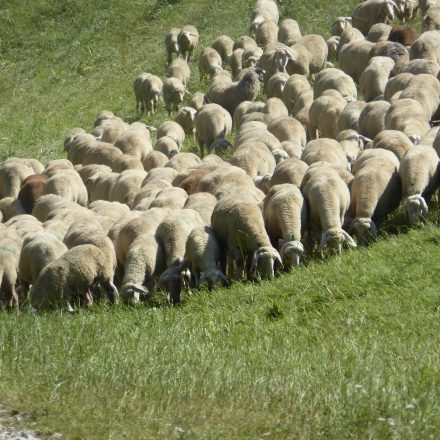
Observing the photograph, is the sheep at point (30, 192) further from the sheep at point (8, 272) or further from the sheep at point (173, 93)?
the sheep at point (173, 93)

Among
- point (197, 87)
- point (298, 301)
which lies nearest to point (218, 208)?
point (298, 301)

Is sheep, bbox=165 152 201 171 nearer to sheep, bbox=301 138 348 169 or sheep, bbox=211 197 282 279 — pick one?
sheep, bbox=301 138 348 169

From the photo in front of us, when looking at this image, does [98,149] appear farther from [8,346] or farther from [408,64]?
[8,346]

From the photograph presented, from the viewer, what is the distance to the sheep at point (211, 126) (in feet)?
78.1

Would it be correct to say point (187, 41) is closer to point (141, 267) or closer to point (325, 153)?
point (325, 153)

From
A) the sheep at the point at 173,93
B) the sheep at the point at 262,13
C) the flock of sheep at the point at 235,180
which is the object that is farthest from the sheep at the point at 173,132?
the sheep at the point at 262,13

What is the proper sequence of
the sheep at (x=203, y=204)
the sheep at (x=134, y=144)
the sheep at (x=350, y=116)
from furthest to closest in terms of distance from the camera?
the sheep at (x=134, y=144)
the sheep at (x=350, y=116)
the sheep at (x=203, y=204)

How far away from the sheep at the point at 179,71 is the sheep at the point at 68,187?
11189 millimetres

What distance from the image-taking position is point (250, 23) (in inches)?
1373

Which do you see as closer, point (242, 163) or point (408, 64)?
point (242, 163)

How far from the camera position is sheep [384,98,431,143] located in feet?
57.3

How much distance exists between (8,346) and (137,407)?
1844 millimetres

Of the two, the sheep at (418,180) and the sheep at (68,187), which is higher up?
the sheep at (418,180)

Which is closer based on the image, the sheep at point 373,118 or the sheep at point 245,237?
the sheep at point 245,237
